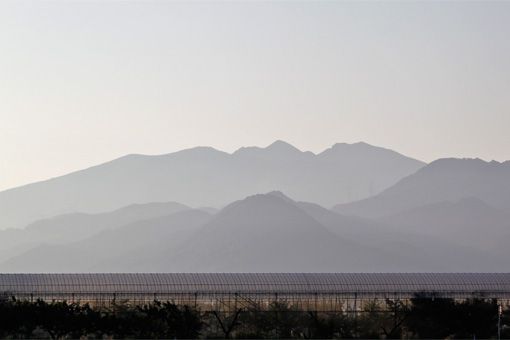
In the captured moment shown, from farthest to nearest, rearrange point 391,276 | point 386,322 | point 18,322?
1. point 391,276
2. point 386,322
3. point 18,322

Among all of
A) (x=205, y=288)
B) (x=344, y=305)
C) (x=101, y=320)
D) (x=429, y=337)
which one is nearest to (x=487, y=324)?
(x=429, y=337)

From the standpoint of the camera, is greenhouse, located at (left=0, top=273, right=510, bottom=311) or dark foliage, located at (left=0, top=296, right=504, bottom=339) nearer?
dark foliage, located at (left=0, top=296, right=504, bottom=339)

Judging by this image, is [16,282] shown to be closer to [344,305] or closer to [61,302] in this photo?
[61,302]

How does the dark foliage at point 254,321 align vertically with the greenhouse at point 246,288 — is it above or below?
below

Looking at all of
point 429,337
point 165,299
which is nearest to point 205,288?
point 165,299

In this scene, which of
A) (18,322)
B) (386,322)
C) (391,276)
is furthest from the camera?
(391,276)

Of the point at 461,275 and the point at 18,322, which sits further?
the point at 461,275

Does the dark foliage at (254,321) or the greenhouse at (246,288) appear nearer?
the dark foliage at (254,321)

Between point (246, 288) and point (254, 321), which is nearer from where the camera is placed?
point (254, 321)

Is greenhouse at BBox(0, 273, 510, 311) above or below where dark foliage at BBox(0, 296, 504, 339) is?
above

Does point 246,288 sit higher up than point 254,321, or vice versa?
point 246,288
